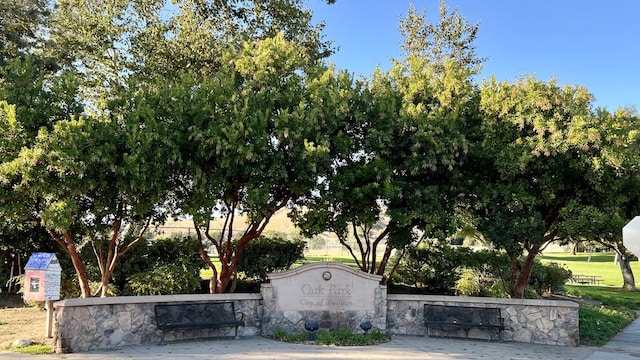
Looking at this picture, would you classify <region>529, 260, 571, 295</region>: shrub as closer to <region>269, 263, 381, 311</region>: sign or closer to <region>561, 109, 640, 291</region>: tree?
<region>561, 109, 640, 291</region>: tree

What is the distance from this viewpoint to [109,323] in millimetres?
9891

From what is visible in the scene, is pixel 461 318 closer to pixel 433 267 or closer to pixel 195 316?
pixel 195 316

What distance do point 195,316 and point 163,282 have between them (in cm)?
389

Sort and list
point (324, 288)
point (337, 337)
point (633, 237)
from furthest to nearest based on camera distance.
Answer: point (324, 288), point (337, 337), point (633, 237)

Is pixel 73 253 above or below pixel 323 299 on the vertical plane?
above

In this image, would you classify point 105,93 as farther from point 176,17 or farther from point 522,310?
point 522,310

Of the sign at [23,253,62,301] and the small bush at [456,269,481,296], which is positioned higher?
the sign at [23,253,62,301]

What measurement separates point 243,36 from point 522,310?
38.3 feet

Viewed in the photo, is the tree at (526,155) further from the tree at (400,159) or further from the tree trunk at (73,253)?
the tree trunk at (73,253)

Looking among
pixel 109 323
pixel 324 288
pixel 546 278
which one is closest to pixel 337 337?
pixel 324 288

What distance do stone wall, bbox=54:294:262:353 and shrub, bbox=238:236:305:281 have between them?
7.17 meters

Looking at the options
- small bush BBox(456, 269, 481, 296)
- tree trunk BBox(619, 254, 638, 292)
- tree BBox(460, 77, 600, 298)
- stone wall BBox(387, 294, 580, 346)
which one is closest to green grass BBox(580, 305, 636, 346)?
stone wall BBox(387, 294, 580, 346)

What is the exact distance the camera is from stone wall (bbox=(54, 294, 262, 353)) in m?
9.39

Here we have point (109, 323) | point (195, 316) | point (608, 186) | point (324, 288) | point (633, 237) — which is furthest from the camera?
point (608, 186)
